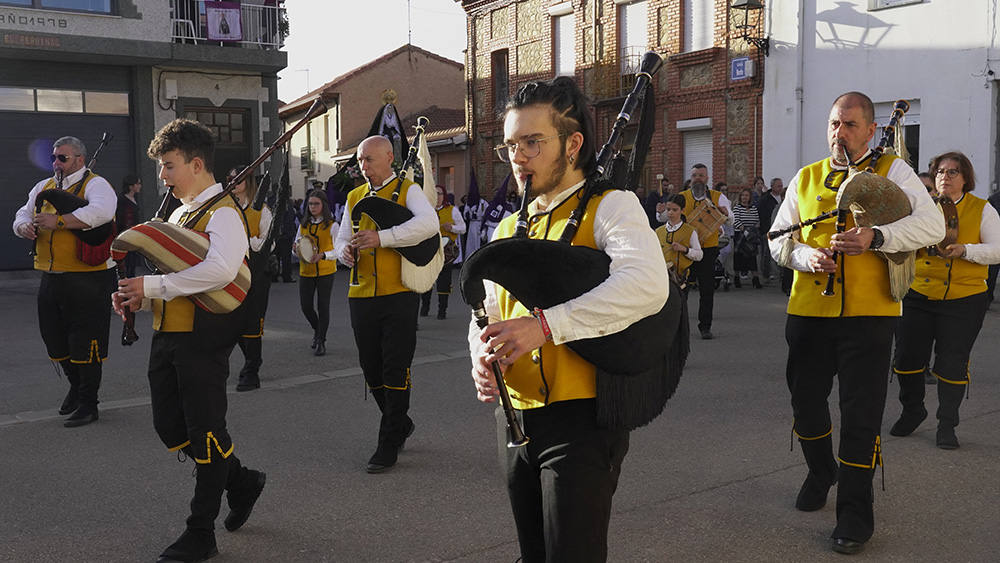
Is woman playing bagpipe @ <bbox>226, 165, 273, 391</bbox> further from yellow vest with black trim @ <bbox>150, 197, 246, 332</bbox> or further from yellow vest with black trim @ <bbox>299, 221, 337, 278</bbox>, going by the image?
yellow vest with black trim @ <bbox>150, 197, 246, 332</bbox>

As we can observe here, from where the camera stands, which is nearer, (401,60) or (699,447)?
(699,447)

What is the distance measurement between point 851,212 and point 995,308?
10458 mm

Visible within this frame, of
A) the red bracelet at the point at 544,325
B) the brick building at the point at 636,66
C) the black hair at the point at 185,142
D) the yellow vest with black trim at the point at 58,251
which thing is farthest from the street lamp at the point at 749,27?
the red bracelet at the point at 544,325

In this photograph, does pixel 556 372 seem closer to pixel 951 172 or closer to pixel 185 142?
pixel 185 142

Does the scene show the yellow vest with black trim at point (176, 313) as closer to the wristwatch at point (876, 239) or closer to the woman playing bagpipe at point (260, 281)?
the woman playing bagpipe at point (260, 281)

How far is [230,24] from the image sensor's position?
840 inches

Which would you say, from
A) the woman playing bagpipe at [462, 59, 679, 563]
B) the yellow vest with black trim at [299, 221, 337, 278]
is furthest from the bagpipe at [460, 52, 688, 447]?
the yellow vest with black trim at [299, 221, 337, 278]

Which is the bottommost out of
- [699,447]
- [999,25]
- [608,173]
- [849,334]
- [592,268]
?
[699,447]

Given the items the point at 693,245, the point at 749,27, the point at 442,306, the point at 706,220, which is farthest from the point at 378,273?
the point at 749,27

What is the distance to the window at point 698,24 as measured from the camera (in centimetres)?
2147

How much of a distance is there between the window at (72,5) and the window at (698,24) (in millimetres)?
12928

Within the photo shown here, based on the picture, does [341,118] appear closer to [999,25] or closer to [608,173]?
[999,25]

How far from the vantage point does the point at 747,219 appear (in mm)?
17344

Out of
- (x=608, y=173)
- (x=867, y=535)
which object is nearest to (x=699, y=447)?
(x=867, y=535)
